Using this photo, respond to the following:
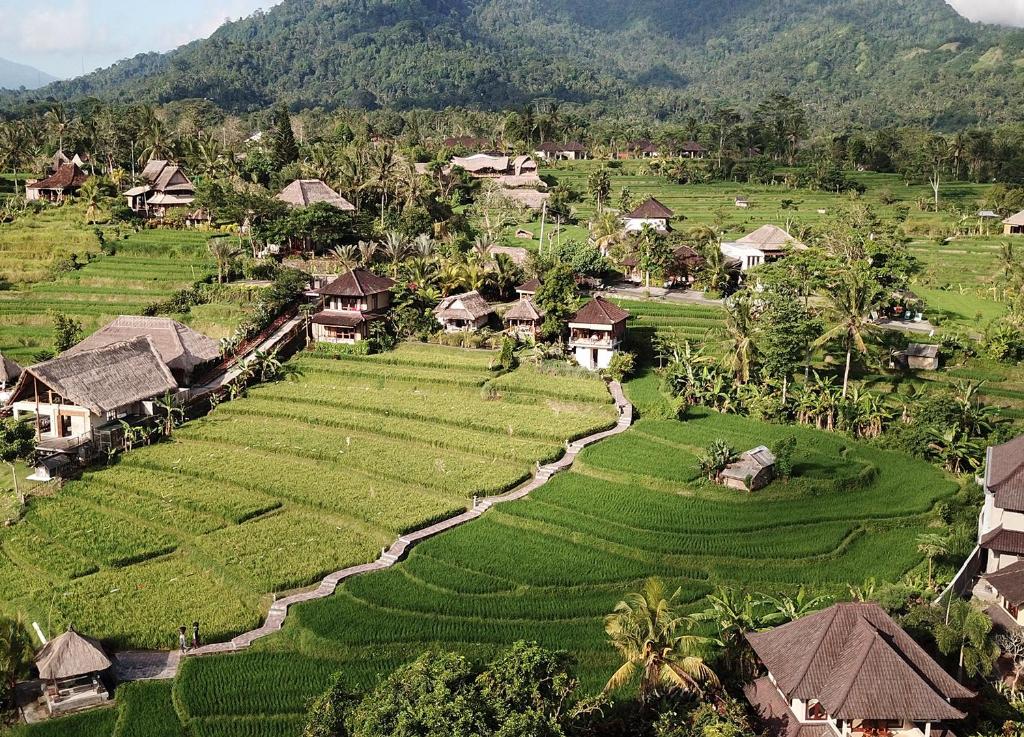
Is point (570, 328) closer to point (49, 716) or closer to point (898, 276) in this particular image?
point (898, 276)

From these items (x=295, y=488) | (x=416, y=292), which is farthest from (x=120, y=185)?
(x=295, y=488)

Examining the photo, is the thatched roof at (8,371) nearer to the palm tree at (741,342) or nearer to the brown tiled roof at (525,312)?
the brown tiled roof at (525,312)

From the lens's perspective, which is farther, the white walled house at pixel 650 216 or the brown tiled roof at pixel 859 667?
the white walled house at pixel 650 216

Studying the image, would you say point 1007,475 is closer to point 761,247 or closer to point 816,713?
point 816,713

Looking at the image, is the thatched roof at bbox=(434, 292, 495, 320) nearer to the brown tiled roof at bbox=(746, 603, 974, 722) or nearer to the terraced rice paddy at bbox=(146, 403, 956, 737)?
the terraced rice paddy at bbox=(146, 403, 956, 737)

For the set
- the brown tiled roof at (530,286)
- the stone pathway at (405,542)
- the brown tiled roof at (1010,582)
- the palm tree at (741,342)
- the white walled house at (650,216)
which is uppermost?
the white walled house at (650,216)

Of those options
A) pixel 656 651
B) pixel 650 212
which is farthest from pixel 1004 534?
pixel 650 212

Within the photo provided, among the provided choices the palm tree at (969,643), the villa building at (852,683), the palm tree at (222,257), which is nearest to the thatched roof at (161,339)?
the palm tree at (222,257)
